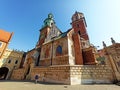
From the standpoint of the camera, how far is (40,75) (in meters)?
16.0

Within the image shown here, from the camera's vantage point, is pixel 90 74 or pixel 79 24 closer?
pixel 90 74

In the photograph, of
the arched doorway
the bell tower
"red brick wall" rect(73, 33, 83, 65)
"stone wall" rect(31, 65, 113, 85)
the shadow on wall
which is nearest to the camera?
"stone wall" rect(31, 65, 113, 85)

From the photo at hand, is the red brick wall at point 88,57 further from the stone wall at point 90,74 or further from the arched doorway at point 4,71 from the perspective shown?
the arched doorway at point 4,71

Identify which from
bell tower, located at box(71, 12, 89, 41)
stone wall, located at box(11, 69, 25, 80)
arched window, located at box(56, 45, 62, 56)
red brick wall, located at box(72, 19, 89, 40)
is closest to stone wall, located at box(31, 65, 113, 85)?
arched window, located at box(56, 45, 62, 56)

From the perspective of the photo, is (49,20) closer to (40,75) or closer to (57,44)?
(57,44)

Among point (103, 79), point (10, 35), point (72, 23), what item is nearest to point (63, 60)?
point (103, 79)

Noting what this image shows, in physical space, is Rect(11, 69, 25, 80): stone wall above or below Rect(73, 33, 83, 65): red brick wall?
below

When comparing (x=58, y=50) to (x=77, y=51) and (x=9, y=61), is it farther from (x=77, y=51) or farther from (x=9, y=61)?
(x=9, y=61)

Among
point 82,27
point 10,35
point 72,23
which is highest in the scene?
point 72,23

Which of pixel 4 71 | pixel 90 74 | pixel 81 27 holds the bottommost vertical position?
pixel 90 74

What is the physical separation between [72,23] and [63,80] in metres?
28.4

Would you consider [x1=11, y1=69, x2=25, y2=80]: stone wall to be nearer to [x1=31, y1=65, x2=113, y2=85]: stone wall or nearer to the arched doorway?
the arched doorway

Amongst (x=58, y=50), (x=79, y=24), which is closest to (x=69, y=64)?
(x=58, y=50)

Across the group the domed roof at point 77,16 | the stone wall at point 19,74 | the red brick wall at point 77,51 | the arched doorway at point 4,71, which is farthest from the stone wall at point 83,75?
the domed roof at point 77,16
